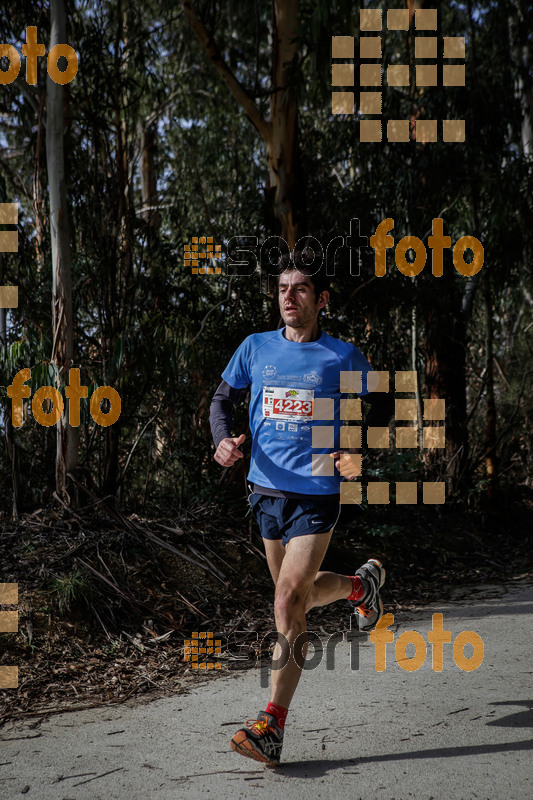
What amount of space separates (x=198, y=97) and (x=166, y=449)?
9.67 metres

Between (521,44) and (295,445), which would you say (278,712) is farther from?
(521,44)

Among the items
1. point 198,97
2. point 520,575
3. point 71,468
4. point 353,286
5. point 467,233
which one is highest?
Result: point 198,97

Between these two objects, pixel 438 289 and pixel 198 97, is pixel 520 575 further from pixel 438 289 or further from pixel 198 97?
pixel 198 97

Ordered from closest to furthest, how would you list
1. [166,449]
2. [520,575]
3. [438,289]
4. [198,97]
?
1. [520,575]
2. [166,449]
3. [438,289]
4. [198,97]

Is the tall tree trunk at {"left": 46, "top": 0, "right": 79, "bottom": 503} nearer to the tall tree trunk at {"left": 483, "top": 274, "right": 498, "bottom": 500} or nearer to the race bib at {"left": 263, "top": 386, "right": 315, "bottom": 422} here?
the race bib at {"left": 263, "top": 386, "right": 315, "bottom": 422}

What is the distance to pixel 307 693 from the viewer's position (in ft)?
15.0

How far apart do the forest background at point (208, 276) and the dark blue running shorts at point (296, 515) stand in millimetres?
2018

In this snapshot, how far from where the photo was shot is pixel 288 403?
4.00m

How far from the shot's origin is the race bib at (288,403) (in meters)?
3.97

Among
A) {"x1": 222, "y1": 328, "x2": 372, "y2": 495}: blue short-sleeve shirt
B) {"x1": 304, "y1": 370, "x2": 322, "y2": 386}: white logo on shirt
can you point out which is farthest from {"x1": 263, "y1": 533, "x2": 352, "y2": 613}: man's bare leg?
{"x1": 304, "y1": 370, "x2": 322, "y2": 386}: white logo on shirt

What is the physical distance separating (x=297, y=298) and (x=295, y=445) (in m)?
0.73

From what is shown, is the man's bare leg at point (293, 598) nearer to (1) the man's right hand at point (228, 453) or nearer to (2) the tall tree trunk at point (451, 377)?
(1) the man's right hand at point (228, 453)

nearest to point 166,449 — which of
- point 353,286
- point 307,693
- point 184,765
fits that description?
point 353,286

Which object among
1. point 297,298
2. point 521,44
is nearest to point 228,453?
point 297,298
